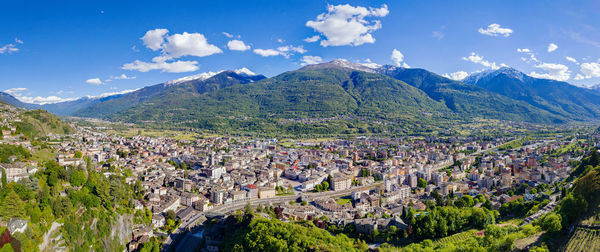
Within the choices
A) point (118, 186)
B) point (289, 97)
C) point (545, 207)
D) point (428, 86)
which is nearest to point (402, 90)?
point (428, 86)

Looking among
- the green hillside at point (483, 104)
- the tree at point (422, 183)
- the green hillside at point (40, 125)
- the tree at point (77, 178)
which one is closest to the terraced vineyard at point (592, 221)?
the tree at point (422, 183)

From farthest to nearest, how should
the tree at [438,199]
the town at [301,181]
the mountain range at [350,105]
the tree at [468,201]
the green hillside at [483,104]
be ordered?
1. the green hillside at [483,104]
2. the mountain range at [350,105]
3. the tree at [438,199]
4. the tree at [468,201]
5. the town at [301,181]

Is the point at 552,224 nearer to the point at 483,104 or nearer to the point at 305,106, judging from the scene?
the point at 305,106

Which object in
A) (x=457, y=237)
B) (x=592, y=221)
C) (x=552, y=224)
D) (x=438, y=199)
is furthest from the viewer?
(x=438, y=199)

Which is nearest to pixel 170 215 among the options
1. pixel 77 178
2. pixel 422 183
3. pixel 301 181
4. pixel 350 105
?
pixel 77 178

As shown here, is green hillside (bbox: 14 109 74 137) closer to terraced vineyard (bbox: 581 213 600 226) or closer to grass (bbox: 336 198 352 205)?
grass (bbox: 336 198 352 205)

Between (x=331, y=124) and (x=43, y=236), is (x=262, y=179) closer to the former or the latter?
(x=43, y=236)

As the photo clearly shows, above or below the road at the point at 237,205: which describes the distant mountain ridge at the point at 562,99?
above

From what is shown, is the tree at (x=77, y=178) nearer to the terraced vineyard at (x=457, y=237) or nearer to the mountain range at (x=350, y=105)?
the terraced vineyard at (x=457, y=237)
